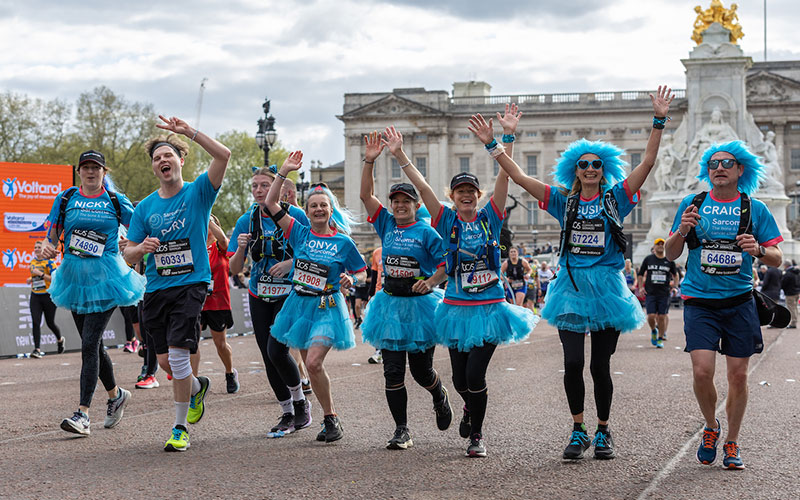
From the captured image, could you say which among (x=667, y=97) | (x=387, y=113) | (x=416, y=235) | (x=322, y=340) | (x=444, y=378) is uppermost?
(x=387, y=113)

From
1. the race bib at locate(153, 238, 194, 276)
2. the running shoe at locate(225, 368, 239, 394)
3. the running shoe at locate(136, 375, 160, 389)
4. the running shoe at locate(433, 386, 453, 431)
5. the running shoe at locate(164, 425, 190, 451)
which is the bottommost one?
the running shoe at locate(136, 375, 160, 389)

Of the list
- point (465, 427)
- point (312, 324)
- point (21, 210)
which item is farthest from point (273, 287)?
point (21, 210)

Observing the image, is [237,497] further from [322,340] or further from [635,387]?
[635,387]

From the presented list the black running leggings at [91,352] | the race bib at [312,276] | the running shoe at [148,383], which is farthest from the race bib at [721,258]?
the running shoe at [148,383]

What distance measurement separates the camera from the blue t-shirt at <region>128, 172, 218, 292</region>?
741 centimetres

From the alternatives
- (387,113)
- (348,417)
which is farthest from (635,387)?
(387,113)

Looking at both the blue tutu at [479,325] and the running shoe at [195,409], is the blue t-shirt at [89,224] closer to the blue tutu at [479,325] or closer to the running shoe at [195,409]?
the running shoe at [195,409]

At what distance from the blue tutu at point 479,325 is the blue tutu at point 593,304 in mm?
212

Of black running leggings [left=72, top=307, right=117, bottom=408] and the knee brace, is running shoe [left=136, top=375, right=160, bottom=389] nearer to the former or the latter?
black running leggings [left=72, top=307, right=117, bottom=408]

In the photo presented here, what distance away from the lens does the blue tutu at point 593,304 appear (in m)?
6.92

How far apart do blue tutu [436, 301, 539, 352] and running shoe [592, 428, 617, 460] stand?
801mm

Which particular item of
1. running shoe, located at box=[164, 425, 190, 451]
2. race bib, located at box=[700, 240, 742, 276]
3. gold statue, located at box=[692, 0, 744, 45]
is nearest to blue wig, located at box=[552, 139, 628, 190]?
race bib, located at box=[700, 240, 742, 276]

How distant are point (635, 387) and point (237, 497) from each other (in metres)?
6.36

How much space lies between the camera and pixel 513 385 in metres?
11.3
